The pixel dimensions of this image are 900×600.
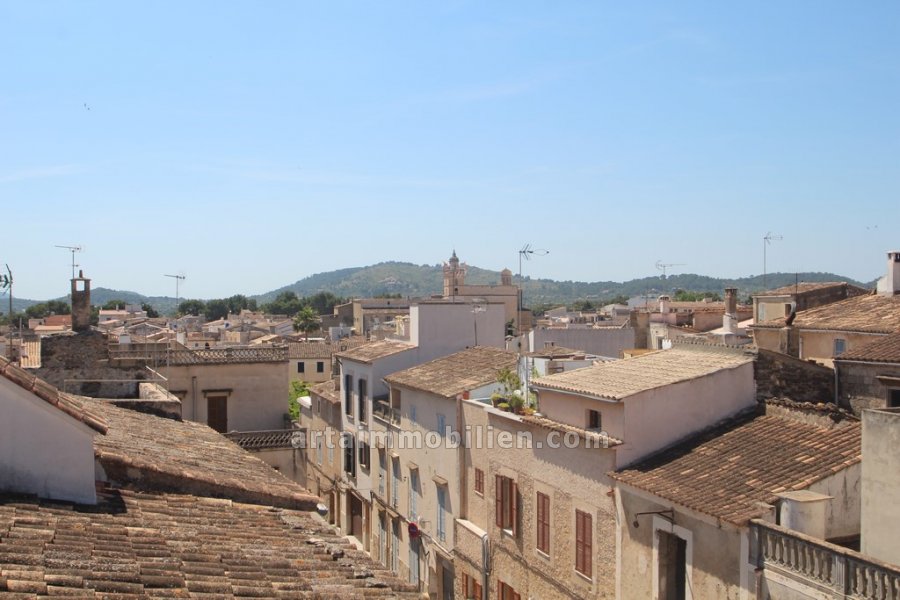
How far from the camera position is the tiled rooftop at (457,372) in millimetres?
24844

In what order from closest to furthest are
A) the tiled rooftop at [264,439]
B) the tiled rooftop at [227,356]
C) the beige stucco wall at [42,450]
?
1. the beige stucco wall at [42,450]
2. the tiled rooftop at [264,439]
3. the tiled rooftop at [227,356]

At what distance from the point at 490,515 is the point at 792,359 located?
8856 mm

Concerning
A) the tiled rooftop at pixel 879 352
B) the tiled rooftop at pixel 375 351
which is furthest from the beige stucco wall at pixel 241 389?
the tiled rooftop at pixel 879 352

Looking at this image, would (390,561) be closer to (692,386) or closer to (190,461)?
(692,386)

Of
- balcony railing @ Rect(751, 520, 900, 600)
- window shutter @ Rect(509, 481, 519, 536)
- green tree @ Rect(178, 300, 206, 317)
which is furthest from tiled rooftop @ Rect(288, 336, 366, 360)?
green tree @ Rect(178, 300, 206, 317)

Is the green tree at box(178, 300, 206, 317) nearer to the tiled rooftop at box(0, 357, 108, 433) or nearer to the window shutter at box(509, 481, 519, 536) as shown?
the window shutter at box(509, 481, 519, 536)

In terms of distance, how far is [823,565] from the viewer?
11.1 m

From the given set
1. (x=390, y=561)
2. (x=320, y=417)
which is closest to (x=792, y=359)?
(x=390, y=561)

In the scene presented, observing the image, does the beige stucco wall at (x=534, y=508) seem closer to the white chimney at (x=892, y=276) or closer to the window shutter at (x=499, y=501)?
the window shutter at (x=499, y=501)

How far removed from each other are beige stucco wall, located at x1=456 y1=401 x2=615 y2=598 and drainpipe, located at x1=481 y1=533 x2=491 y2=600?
143 millimetres

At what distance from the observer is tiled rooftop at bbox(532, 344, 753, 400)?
17062mm

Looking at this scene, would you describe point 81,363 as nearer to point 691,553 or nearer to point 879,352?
point 691,553

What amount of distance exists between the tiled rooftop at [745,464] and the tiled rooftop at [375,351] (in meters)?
16.1

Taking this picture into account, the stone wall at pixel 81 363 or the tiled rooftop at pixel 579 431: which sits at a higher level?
the stone wall at pixel 81 363
